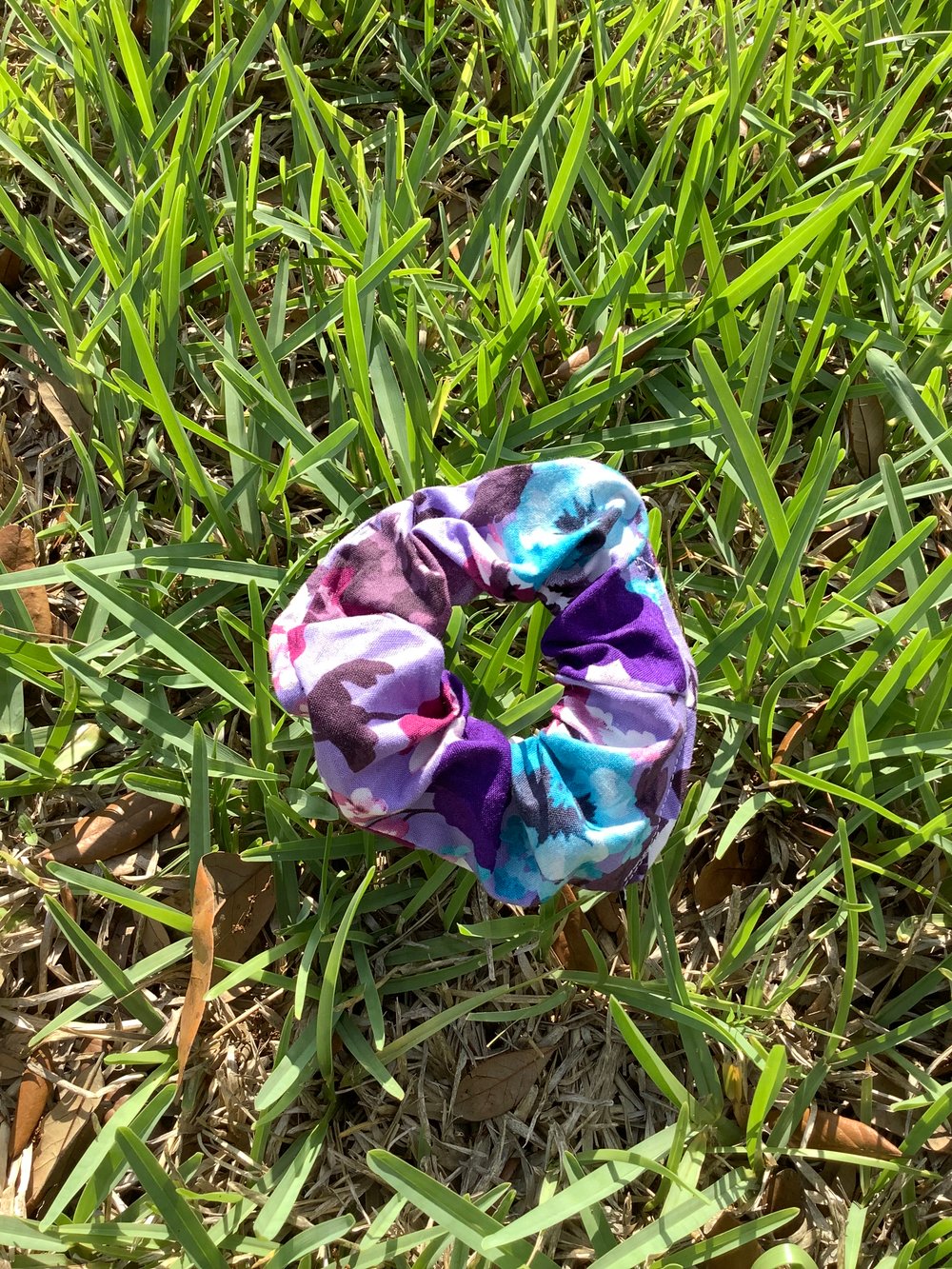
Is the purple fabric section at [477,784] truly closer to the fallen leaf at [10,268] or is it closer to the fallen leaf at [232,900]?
the fallen leaf at [232,900]

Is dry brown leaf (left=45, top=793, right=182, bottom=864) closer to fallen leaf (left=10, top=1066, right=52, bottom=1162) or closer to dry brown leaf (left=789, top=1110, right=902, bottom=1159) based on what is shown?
fallen leaf (left=10, top=1066, right=52, bottom=1162)

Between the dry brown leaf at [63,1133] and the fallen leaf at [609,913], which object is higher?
the fallen leaf at [609,913]

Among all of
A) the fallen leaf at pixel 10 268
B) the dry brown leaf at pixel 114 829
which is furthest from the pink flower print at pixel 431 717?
the fallen leaf at pixel 10 268

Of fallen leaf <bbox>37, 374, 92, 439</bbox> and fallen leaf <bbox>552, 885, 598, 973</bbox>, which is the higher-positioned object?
fallen leaf <bbox>37, 374, 92, 439</bbox>

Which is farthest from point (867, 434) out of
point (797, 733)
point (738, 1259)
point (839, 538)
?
point (738, 1259)

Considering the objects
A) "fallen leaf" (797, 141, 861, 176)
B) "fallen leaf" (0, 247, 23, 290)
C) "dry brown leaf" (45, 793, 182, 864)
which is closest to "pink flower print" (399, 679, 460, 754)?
"dry brown leaf" (45, 793, 182, 864)

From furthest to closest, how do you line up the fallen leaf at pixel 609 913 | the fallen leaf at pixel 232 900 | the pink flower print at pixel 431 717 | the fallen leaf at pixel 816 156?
the fallen leaf at pixel 816 156, the fallen leaf at pixel 609 913, the fallen leaf at pixel 232 900, the pink flower print at pixel 431 717

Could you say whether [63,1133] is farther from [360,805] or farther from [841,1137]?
[841,1137]
